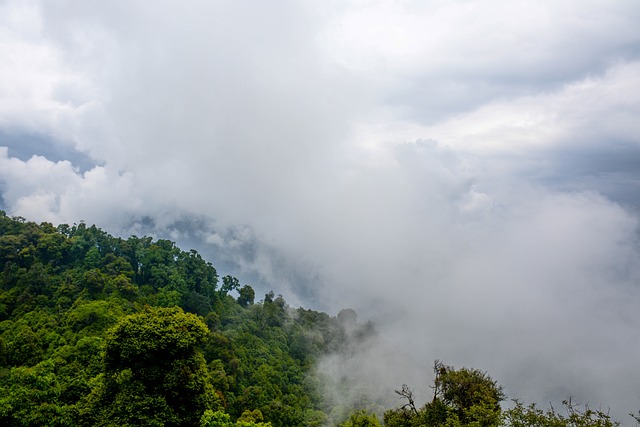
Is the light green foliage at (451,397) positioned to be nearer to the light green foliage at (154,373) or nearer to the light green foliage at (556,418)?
the light green foliage at (556,418)

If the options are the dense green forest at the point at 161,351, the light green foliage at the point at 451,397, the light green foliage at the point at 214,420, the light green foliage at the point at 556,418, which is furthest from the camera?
the light green foliage at the point at 451,397

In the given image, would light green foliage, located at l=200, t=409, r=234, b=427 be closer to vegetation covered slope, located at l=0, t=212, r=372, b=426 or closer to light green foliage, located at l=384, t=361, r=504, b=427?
vegetation covered slope, located at l=0, t=212, r=372, b=426

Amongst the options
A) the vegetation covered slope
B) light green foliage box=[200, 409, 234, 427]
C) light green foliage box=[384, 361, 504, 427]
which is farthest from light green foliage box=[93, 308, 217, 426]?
light green foliage box=[384, 361, 504, 427]

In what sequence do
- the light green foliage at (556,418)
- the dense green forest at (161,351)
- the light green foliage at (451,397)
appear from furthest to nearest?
the light green foliage at (451,397)
the dense green forest at (161,351)
the light green foliage at (556,418)

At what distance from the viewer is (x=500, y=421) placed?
2112 cm

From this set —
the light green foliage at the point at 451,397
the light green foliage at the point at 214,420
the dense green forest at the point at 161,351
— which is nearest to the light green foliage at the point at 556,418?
the dense green forest at the point at 161,351

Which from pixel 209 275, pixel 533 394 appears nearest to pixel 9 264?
pixel 209 275

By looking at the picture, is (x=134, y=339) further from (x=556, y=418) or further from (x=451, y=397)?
(x=556, y=418)

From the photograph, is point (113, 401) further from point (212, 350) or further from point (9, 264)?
point (9, 264)

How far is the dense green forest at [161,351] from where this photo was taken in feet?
88.2

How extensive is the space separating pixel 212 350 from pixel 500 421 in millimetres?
40107

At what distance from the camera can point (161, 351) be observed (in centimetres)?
2736

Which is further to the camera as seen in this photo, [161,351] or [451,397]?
[451,397]

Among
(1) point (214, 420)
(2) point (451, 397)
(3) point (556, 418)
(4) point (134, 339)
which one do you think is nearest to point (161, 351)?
(4) point (134, 339)
